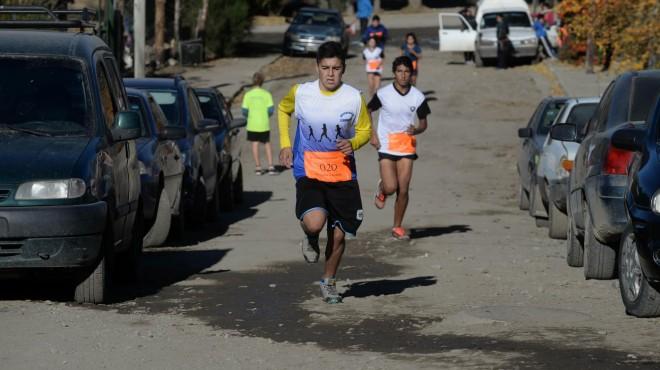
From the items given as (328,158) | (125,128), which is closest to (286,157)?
(328,158)

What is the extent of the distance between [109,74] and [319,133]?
212 centimetres

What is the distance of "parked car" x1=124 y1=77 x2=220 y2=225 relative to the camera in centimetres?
1628

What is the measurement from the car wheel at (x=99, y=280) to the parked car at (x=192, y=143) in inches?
233

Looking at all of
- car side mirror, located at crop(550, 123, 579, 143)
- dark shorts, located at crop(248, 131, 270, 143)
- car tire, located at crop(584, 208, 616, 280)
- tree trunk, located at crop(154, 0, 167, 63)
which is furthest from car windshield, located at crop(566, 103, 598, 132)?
tree trunk, located at crop(154, 0, 167, 63)

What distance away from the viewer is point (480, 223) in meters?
17.8

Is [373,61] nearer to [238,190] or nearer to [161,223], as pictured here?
[238,190]

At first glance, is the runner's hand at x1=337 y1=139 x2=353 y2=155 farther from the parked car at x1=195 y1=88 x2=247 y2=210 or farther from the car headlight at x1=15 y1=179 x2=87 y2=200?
the parked car at x1=195 y1=88 x2=247 y2=210

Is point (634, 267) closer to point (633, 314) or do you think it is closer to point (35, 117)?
point (633, 314)

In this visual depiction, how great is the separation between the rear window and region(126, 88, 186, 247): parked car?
4393 mm

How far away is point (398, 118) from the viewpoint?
49.4 ft

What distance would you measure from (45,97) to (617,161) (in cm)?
419

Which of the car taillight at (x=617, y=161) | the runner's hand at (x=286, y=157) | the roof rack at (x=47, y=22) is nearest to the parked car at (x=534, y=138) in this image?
the car taillight at (x=617, y=161)

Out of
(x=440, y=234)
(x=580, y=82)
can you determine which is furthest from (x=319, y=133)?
(x=580, y=82)

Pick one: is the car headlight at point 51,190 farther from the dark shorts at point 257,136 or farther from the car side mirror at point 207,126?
the dark shorts at point 257,136
